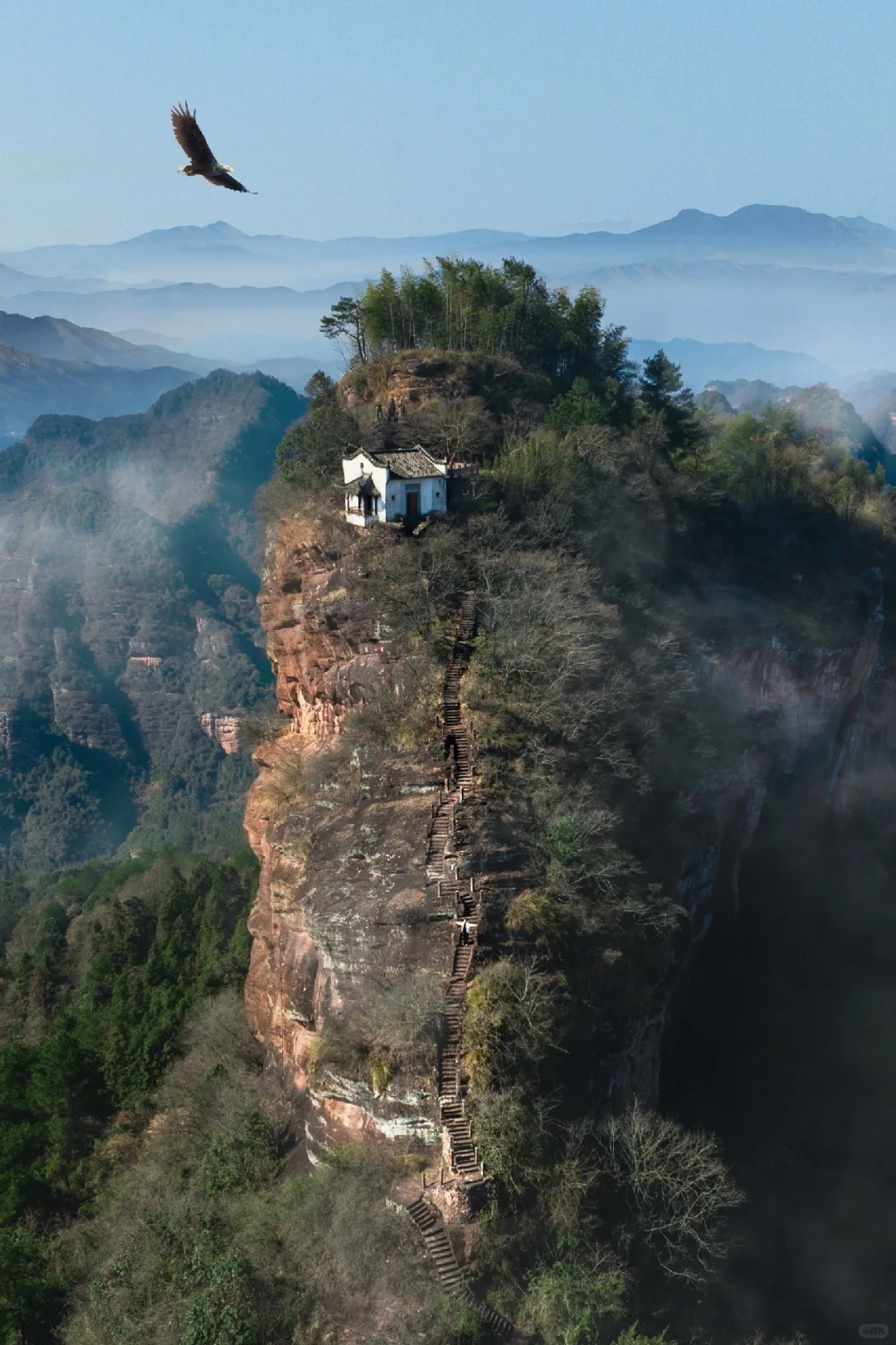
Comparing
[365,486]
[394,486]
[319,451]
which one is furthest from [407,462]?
[319,451]

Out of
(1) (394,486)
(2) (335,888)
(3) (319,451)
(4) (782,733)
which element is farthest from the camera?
(4) (782,733)

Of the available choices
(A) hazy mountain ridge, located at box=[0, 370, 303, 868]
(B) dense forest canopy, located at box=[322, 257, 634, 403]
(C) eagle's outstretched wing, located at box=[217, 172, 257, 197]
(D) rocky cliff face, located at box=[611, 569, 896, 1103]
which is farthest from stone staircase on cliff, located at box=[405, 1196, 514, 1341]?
(A) hazy mountain ridge, located at box=[0, 370, 303, 868]

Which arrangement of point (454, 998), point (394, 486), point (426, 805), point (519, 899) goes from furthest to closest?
point (394, 486)
point (426, 805)
point (519, 899)
point (454, 998)

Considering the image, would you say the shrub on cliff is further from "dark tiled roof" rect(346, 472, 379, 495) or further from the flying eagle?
the flying eagle

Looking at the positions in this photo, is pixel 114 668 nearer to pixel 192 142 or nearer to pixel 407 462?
pixel 407 462

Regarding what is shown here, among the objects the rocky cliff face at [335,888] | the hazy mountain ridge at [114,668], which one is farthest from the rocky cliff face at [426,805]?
the hazy mountain ridge at [114,668]

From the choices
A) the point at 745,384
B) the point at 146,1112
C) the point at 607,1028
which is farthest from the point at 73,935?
the point at 745,384

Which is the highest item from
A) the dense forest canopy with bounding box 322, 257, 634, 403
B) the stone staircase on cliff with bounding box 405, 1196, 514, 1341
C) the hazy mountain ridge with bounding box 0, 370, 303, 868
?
the dense forest canopy with bounding box 322, 257, 634, 403

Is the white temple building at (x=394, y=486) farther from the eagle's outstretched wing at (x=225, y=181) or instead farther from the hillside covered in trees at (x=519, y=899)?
the eagle's outstretched wing at (x=225, y=181)

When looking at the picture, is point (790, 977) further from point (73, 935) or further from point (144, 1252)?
point (73, 935)
